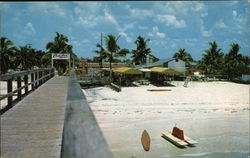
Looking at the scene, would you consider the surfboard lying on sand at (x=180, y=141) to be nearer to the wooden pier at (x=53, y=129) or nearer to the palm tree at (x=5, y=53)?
the wooden pier at (x=53, y=129)

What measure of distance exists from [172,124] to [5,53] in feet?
124

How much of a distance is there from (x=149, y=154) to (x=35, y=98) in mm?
4713

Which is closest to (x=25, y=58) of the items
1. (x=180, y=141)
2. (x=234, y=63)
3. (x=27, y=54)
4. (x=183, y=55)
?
(x=27, y=54)

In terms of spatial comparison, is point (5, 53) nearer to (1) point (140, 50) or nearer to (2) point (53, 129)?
(1) point (140, 50)

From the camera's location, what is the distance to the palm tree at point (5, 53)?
4183cm

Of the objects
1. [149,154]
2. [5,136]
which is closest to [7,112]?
[5,136]

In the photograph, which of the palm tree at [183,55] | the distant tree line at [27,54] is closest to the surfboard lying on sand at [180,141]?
the distant tree line at [27,54]

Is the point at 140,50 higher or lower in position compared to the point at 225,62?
higher

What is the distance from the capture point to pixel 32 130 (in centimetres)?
412

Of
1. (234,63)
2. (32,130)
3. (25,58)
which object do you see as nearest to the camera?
(32,130)

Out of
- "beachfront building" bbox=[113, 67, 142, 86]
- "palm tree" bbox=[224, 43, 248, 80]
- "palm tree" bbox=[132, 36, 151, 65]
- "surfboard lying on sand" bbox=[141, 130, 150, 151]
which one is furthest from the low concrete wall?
"palm tree" bbox=[132, 36, 151, 65]

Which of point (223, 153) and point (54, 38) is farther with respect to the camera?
point (54, 38)

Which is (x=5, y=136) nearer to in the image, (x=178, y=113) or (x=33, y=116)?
(x=33, y=116)

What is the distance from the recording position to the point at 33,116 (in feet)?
16.3
